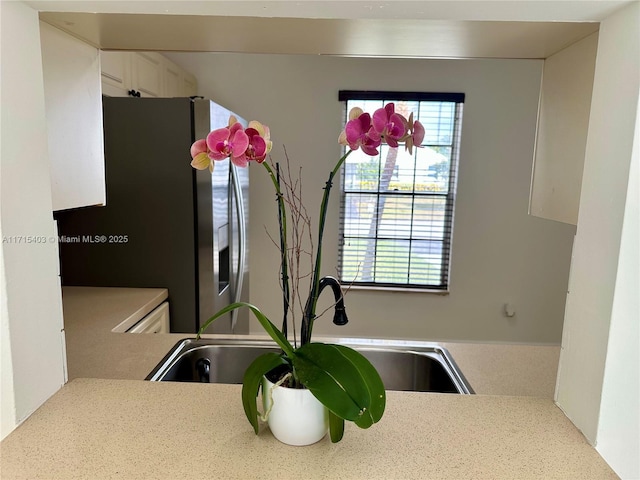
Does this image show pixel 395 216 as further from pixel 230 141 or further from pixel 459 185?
pixel 230 141

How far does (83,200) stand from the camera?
988 millimetres

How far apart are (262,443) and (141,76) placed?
2330mm

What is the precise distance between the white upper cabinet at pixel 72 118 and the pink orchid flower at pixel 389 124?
66 cm

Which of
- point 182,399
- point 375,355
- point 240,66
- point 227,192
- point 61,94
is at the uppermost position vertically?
point 240,66

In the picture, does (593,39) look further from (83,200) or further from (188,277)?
(188,277)

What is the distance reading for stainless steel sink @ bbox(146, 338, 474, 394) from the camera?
50.3 inches

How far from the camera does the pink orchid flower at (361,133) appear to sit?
649 millimetres

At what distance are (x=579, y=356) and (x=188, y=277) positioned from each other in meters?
1.75

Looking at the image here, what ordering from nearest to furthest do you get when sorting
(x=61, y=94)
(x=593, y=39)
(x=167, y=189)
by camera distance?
(x=593, y=39) → (x=61, y=94) → (x=167, y=189)

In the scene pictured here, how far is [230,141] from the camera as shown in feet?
2.07

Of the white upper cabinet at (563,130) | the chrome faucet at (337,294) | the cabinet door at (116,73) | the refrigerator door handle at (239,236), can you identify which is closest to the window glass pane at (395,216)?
the refrigerator door handle at (239,236)

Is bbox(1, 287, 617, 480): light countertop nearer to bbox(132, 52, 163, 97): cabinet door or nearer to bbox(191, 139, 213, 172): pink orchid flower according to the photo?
bbox(191, 139, 213, 172): pink orchid flower

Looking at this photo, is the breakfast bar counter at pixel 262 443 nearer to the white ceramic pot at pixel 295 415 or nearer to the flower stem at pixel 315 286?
the white ceramic pot at pixel 295 415

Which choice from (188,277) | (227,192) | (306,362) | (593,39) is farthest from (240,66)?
(306,362)
